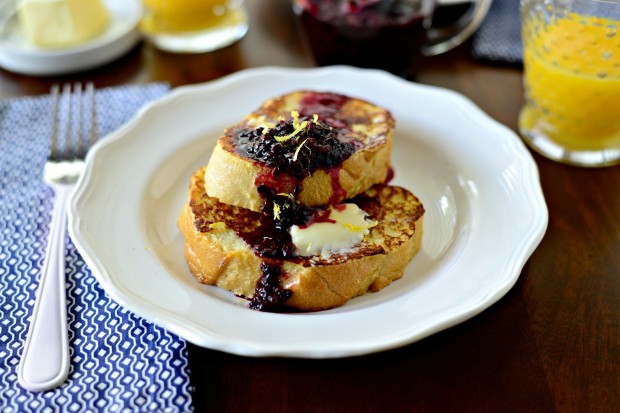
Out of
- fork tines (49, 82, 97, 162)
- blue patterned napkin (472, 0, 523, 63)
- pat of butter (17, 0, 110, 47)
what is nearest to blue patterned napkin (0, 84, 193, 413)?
fork tines (49, 82, 97, 162)

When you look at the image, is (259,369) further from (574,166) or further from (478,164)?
(574,166)

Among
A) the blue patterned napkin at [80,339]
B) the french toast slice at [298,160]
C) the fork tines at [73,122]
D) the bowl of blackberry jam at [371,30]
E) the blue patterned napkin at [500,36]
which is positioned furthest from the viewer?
the blue patterned napkin at [500,36]

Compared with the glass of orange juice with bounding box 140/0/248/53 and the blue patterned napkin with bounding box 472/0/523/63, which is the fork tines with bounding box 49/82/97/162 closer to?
the glass of orange juice with bounding box 140/0/248/53

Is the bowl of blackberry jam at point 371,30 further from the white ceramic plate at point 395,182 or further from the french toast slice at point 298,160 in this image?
the french toast slice at point 298,160

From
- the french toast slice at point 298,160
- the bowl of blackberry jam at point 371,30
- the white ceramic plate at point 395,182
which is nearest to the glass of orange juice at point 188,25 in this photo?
the bowl of blackberry jam at point 371,30

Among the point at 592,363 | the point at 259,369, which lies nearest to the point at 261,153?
the point at 259,369

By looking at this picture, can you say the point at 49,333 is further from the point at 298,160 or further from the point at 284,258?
the point at 298,160
